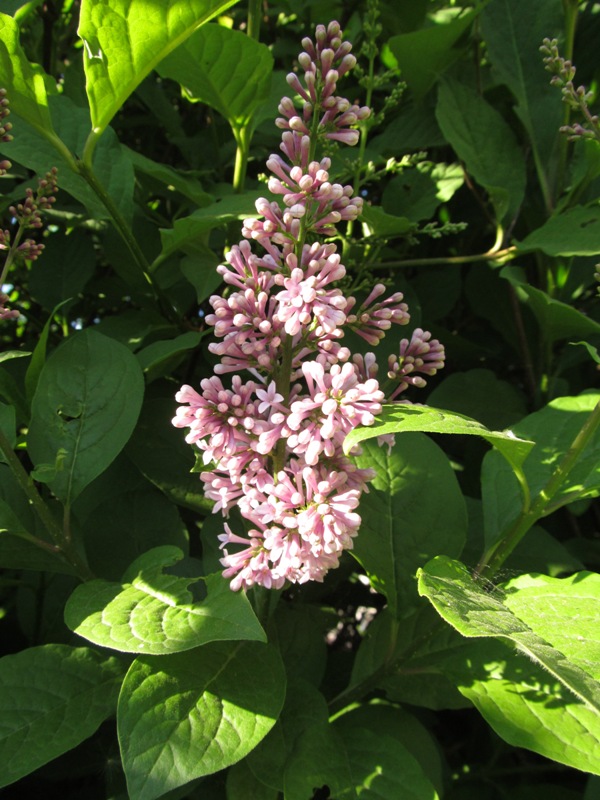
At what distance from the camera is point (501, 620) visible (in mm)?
1079

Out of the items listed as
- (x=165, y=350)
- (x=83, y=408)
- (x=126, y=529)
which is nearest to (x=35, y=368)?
(x=83, y=408)

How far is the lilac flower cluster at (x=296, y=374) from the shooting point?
1147 millimetres

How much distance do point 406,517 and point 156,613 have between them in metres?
0.60

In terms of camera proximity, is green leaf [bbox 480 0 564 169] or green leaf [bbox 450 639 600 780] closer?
green leaf [bbox 450 639 600 780]

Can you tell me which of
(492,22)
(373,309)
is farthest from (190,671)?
(492,22)

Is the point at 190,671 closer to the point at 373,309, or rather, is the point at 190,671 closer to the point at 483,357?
the point at 373,309

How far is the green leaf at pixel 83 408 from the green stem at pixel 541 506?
30.9 inches

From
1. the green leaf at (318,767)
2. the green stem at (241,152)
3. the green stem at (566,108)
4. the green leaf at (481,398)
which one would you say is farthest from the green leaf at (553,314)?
the green leaf at (318,767)

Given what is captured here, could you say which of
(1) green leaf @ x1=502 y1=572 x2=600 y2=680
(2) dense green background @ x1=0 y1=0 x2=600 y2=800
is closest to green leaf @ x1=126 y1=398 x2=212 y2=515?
(2) dense green background @ x1=0 y1=0 x2=600 y2=800

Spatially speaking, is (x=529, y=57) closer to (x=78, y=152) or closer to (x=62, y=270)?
(x=78, y=152)

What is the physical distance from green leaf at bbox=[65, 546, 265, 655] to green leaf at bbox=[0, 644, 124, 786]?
0.58 ft

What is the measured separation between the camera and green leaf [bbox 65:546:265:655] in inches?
45.6

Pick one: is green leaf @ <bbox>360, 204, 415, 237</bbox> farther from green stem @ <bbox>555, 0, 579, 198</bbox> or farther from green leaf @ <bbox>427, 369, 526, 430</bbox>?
green stem @ <bbox>555, 0, 579, 198</bbox>

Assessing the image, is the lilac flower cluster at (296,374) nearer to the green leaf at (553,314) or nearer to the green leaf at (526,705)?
the green leaf at (526,705)
